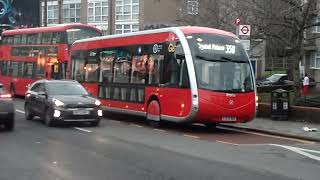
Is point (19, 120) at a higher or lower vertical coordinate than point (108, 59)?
lower

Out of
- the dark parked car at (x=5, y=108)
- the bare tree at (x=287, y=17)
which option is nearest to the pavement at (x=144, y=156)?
the dark parked car at (x=5, y=108)

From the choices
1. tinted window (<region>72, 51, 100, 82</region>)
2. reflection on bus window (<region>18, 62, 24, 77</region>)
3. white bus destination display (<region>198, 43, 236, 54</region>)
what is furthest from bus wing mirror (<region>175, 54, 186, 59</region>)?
reflection on bus window (<region>18, 62, 24, 77</region>)

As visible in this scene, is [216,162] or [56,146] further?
[56,146]

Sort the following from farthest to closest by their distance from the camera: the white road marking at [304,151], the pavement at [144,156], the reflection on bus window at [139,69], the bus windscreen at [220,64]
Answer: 1. the reflection on bus window at [139,69]
2. the bus windscreen at [220,64]
3. the white road marking at [304,151]
4. the pavement at [144,156]

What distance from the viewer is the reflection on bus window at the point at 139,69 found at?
20203mm

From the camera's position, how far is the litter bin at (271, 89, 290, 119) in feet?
70.1

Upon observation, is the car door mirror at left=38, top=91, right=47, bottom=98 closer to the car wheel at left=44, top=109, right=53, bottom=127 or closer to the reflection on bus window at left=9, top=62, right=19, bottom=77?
the car wheel at left=44, top=109, right=53, bottom=127

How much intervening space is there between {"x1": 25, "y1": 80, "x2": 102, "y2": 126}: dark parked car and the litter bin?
6730mm

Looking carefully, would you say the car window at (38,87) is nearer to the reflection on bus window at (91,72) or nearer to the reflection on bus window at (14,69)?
the reflection on bus window at (91,72)

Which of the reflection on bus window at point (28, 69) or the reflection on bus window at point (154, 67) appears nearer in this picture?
the reflection on bus window at point (154, 67)

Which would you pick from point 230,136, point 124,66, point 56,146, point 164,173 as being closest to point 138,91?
point 124,66

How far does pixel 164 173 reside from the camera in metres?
9.89

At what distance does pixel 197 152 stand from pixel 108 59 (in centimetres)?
1118

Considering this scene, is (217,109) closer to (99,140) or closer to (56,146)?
(99,140)
